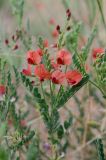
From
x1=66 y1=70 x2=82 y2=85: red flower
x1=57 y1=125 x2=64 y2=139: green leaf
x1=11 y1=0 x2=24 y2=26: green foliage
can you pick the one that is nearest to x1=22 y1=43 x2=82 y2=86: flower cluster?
x1=66 y1=70 x2=82 y2=85: red flower

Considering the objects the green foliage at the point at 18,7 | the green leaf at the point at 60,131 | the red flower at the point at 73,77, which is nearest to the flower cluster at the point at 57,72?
the red flower at the point at 73,77

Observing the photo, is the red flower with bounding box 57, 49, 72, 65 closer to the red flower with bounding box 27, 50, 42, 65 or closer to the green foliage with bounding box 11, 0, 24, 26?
the red flower with bounding box 27, 50, 42, 65

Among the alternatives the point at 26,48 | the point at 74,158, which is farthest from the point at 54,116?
the point at 74,158

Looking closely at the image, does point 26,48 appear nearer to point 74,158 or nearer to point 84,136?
point 84,136

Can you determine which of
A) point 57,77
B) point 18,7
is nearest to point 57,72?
point 57,77

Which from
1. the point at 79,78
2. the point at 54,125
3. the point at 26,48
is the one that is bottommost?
the point at 54,125
